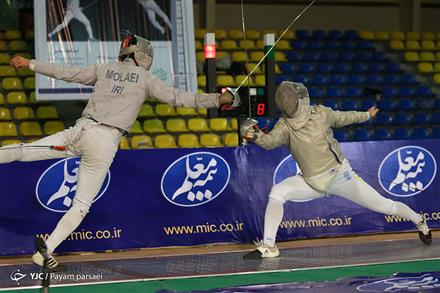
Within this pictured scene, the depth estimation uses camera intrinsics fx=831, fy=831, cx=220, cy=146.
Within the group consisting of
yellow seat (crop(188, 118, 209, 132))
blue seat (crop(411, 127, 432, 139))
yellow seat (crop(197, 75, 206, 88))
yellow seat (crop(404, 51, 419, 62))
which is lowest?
blue seat (crop(411, 127, 432, 139))

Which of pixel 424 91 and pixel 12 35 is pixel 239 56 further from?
pixel 12 35

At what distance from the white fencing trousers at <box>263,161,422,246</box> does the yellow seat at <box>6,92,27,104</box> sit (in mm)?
6806

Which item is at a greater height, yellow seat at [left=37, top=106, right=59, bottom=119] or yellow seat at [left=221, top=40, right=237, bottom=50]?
yellow seat at [left=221, top=40, right=237, bottom=50]

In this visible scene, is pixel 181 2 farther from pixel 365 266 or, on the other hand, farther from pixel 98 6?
pixel 365 266

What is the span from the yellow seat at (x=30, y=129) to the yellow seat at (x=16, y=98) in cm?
54

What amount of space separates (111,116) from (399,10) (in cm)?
1259

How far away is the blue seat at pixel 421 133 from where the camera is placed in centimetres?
1498

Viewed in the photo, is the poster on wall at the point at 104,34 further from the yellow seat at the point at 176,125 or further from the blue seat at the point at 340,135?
the blue seat at the point at 340,135

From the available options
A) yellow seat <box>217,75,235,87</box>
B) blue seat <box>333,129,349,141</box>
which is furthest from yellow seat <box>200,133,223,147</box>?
blue seat <box>333,129,349,141</box>

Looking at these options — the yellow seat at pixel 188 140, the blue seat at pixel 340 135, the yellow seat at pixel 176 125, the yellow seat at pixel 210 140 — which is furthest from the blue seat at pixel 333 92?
the yellow seat at pixel 188 140

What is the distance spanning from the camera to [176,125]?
13.3 meters

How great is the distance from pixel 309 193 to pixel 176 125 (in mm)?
5894

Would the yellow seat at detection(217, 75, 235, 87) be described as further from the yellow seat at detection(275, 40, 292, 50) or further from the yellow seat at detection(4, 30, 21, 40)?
the yellow seat at detection(4, 30, 21, 40)

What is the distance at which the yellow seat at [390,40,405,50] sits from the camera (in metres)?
16.9
